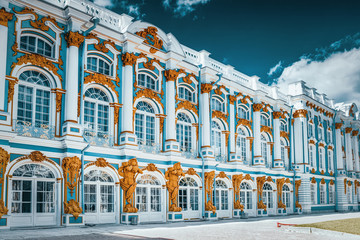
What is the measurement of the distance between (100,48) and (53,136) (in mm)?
4865

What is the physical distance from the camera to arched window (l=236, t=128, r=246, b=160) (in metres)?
25.7

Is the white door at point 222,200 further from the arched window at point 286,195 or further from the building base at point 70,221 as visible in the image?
the building base at point 70,221

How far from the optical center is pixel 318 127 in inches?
1357

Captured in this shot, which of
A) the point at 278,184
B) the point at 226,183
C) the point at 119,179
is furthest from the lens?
the point at 278,184

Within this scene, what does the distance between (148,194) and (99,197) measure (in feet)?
9.40

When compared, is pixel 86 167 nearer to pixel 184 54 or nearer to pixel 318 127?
pixel 184 54

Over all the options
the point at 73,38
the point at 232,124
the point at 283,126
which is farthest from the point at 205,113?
the point at 283,126

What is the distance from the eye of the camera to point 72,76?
16422mm

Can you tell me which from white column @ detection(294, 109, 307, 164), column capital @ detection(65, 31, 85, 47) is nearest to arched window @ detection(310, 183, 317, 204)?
white column @ detection(294, 109, 307, 164)

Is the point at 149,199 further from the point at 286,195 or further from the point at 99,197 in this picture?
the point at 286,195

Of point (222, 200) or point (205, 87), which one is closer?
point (205, 87)

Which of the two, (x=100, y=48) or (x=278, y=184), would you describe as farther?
(x=278, y=184)

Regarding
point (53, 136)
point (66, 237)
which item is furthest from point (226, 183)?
point (66, 237)

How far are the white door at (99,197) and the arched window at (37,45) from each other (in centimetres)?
536
